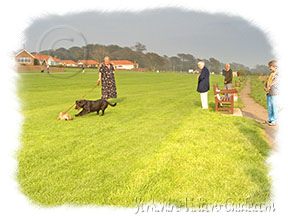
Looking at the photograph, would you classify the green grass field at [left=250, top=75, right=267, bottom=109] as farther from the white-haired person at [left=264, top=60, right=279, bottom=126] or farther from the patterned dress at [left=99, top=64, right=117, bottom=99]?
the patterned dress at [left=99, top=64, right=117, bottom=99]

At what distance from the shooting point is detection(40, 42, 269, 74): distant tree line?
8539mm

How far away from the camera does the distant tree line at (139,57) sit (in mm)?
8539

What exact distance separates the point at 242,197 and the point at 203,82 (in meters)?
8.19

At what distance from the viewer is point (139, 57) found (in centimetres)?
5234

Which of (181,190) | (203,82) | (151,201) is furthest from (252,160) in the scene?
(203,82)

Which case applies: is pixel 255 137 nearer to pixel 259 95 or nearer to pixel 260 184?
pixel 260 184

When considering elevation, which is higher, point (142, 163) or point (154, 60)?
point (154, 60)

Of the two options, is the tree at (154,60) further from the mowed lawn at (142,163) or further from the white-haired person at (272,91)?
the mowed lawn at (142,163)

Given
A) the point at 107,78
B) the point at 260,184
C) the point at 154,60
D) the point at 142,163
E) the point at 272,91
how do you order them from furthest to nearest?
the point at 154,60, the point at 107,78, the point at 272,91, the point at 142,163, the point at 260,184

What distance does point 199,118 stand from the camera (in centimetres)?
962

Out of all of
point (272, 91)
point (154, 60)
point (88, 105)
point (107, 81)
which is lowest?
point (88, 105)

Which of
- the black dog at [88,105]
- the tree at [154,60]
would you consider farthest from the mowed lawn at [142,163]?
the tree at [154,60]

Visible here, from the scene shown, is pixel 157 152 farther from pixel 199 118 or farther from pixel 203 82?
pixel 203 82

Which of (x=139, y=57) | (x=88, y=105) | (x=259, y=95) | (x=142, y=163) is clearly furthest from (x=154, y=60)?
(x=142, y=163)
